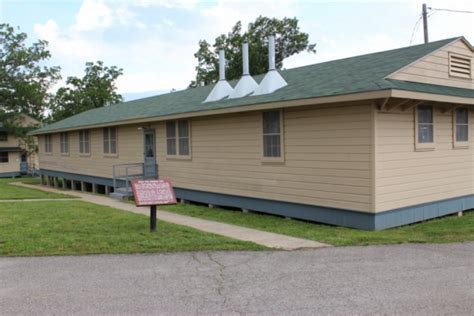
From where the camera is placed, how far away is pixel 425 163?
10.1m

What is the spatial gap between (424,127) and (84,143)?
1707 cm

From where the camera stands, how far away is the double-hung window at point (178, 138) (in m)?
14.8

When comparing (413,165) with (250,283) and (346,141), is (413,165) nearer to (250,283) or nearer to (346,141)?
(346,141)

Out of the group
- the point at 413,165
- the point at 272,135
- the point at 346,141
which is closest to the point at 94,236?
the point at 272,135

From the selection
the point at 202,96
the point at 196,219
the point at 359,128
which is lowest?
the point at 196,219

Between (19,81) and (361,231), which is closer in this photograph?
(361,231)

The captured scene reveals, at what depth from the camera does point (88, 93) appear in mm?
46219

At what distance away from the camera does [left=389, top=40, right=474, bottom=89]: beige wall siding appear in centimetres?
983

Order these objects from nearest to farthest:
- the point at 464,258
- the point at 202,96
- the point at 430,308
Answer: the point at 430,308
the point at 464,258
the point at 202,96

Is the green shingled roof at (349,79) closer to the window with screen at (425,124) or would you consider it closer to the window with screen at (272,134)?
the window with screen at (272,134)

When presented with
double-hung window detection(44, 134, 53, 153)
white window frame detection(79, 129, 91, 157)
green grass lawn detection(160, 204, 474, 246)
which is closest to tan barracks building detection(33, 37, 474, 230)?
green grass lawn detection(160, 204, 474, 246)

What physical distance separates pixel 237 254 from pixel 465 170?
722cm

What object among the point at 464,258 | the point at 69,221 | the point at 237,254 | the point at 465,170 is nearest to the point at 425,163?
the point at 465,170

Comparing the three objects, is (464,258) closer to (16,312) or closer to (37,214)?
(16,312)
